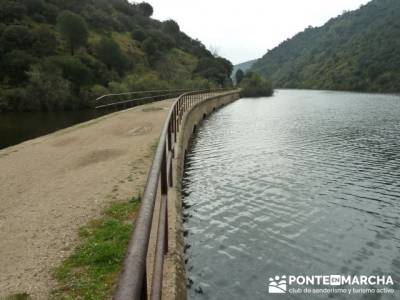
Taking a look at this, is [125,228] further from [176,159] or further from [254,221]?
[176,159]

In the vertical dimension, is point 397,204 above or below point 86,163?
below

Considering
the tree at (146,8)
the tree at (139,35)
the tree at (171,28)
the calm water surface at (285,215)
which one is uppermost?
the tree at (146,8)

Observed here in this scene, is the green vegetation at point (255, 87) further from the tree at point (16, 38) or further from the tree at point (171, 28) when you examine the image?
the tree at point (16, 38)

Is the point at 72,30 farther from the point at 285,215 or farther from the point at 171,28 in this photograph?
the point at 171,28

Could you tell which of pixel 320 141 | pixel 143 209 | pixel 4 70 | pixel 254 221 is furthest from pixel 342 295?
pixel 4 70

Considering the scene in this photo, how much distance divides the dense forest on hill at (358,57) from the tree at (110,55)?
242ft

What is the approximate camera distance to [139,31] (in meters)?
82.6

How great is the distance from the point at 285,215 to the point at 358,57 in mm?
129916

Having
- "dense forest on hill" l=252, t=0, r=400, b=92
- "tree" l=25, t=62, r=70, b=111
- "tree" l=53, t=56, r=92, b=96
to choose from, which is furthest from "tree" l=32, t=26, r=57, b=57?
"dense forest on hill" l=252, t=0, r=400, b=92

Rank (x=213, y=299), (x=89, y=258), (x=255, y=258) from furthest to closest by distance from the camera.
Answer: (x=255, y=258) < (x=213, y=299) < (x=89, y=258)

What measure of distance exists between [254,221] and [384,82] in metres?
104

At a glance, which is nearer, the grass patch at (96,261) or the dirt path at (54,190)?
the grass patch at (96,261)

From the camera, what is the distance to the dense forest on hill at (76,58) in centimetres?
4075

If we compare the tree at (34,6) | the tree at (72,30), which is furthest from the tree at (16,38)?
the tree at (34,6)
